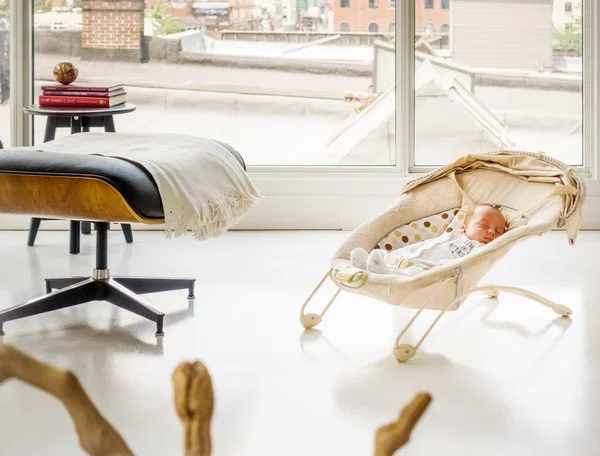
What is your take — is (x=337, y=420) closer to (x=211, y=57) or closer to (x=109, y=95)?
(x=109, y=95)

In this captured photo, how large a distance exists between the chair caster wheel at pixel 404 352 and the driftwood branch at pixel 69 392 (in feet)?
7.44

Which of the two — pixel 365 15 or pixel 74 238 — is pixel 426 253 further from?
pixel 365 15

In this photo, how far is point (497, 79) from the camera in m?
4.73

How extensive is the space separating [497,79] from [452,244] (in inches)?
81.4

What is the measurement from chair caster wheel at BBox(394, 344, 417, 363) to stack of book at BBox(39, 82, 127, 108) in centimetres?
192

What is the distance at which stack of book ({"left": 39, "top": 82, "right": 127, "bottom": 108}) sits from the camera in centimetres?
379

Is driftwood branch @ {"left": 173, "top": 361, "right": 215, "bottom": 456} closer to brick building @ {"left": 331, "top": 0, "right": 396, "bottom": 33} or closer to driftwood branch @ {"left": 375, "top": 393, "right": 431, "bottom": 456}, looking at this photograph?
driftwood branch @ {"left": 375, "top": 393, "right": 431, "bottom": 456}

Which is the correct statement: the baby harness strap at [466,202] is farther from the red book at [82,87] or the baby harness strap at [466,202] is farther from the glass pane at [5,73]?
the glass pane at [5,73]

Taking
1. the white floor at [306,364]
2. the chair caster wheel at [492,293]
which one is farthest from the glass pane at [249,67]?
the chair caster wheel at [492,293]

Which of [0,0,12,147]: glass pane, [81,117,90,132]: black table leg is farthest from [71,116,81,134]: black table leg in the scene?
[0,0,12,147]: glass pane

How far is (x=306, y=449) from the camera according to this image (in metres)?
1.87

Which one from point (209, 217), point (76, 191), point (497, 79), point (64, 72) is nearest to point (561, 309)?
point (209, 217)

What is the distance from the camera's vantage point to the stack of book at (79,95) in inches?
149

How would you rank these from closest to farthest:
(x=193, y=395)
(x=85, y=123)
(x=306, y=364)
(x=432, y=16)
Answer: (x=193, y=395) < (x=306, y=364) < (x=85, y=123) < (x=432, y=16)
